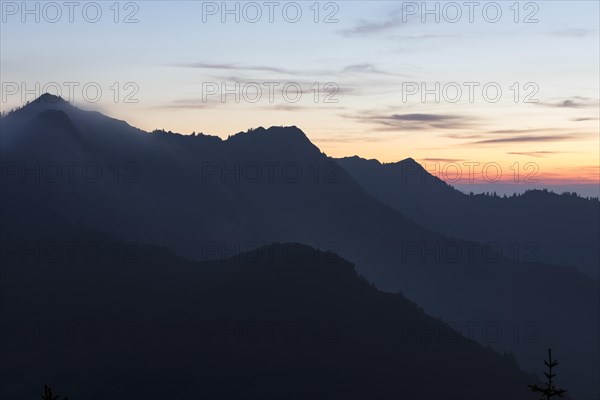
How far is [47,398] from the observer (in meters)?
62.2

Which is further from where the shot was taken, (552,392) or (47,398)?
(552,392)

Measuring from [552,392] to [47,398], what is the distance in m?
35.3

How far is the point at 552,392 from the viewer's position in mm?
67125
